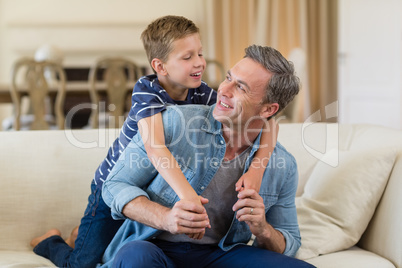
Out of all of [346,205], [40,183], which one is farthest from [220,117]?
[40,183]

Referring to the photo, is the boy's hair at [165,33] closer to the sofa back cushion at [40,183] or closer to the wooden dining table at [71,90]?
the sofa back cushion at [40,183]

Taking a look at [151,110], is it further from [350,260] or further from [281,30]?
[281,30]

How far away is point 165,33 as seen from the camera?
174cm

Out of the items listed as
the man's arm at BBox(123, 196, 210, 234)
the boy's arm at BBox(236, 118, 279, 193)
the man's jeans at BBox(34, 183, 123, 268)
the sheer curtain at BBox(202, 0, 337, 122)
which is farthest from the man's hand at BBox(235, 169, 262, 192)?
the sheer curtain at BBox(202, 0, 337, 122)

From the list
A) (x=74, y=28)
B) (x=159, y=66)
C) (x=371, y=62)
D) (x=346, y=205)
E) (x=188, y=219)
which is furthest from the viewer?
(x=74, y=28)

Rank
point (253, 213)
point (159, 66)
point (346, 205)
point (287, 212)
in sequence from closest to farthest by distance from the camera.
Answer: point (253, 213) → point (287, 212) → point (346, 205) → point (159, 66)

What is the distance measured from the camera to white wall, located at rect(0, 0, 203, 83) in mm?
6289

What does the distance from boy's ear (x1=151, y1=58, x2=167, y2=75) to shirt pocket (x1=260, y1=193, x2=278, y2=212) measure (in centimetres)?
58

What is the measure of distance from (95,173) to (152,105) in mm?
338

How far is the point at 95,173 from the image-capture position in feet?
5.63

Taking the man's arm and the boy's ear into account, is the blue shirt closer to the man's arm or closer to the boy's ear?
the boy's ear

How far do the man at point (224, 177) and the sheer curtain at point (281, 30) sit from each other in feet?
16.6

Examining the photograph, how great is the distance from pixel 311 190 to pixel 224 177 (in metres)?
0.51

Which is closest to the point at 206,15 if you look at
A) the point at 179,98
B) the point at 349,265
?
the point at 179,98
